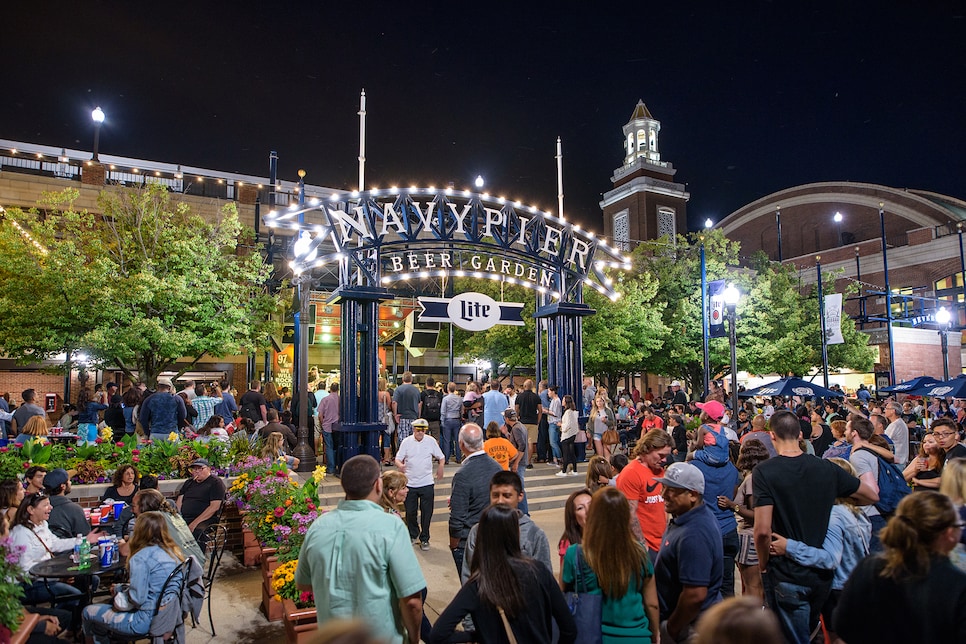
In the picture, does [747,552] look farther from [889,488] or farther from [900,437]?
[900,437]

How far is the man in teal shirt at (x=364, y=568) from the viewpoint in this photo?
3393 mm

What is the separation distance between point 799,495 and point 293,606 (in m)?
4.25

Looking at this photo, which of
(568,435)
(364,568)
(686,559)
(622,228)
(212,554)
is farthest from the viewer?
(622,228)

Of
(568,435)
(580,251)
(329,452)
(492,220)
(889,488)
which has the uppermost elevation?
(492,220)

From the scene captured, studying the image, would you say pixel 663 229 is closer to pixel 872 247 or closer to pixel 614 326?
pixel 872 247

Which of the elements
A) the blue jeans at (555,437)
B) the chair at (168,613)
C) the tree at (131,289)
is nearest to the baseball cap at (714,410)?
the chair at (168,613)

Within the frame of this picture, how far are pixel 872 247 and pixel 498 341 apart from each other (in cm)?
3635

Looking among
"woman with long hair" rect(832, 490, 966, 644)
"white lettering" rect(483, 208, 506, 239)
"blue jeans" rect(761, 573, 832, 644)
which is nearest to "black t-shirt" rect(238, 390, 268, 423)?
"white lettering" rect(483, 208, 506, 239)

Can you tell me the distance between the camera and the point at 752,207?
62344 mm

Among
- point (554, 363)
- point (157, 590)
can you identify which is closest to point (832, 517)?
point (157, 590)

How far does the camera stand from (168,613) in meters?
4.99

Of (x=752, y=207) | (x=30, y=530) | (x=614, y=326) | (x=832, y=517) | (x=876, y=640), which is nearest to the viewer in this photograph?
(x=876, y=640)

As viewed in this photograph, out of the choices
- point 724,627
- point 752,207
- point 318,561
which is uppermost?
point 752,207

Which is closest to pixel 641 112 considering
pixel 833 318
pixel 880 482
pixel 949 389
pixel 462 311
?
pixel 833 318
